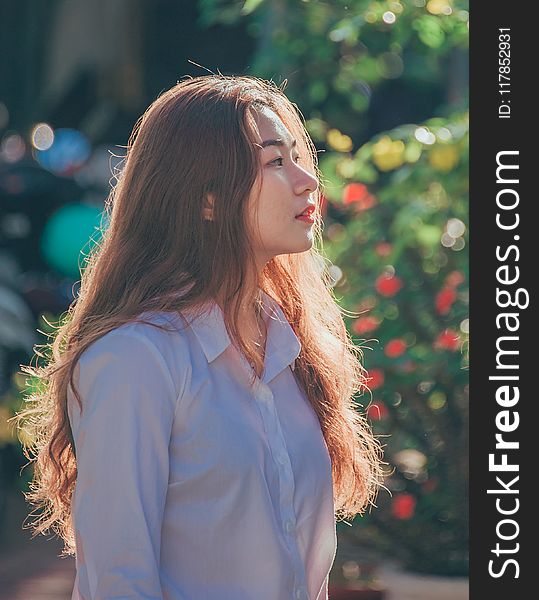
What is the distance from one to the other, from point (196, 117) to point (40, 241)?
5309 mm

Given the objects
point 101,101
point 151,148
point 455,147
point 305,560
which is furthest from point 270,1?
point 101,101

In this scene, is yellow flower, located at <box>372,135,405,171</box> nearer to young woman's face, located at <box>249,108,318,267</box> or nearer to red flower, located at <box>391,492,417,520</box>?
red flower, located at <box>391,492,417,520</box>

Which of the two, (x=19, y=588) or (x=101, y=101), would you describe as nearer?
(x=19, y=588)

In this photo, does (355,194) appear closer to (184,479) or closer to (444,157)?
(444,157)

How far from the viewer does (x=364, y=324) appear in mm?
4777

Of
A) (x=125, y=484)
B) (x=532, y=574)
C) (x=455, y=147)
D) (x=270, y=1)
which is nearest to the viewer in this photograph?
(x=125, y=484)

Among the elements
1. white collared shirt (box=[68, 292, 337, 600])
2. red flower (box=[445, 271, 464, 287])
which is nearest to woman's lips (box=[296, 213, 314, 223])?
white collared shirt (box=[68, 292, 337, 600])

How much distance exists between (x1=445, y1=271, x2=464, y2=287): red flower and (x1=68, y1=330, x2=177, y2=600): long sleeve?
324 centimetres

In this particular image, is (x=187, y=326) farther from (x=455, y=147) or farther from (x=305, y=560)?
(x=455, y=147)

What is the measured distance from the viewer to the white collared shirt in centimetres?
178

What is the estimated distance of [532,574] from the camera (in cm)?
307

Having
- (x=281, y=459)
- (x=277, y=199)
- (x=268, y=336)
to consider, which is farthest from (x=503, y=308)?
(x=281, y=459)

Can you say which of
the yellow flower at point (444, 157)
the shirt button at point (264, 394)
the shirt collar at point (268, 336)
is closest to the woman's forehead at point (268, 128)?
Result: the shirt collar at point (268, 336)

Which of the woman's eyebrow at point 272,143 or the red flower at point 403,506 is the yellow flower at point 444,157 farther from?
the woman's eyebrow at point 272,143
